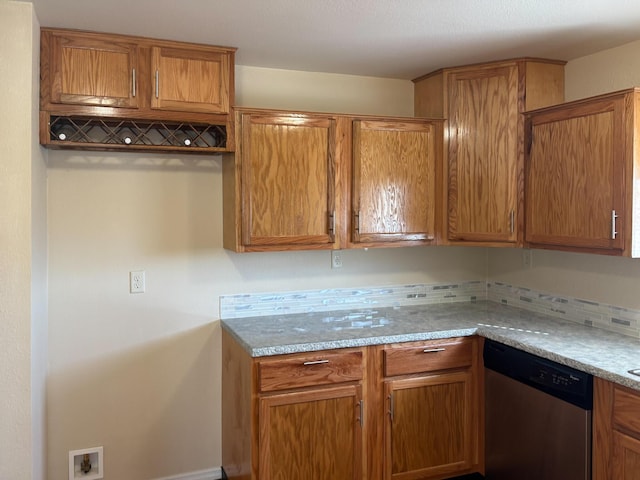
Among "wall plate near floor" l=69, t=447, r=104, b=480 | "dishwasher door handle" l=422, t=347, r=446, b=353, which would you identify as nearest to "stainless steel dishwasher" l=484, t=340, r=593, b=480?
"dishwasher door handle" l=422, t=347, r=446, b=353

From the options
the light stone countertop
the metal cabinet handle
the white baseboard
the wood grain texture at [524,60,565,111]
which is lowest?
the white baseboard

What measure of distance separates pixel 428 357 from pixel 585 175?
1.10 metres

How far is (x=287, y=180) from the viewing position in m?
2.73

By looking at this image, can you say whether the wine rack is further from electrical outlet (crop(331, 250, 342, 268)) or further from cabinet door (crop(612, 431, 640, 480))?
cabinet door (crop(612, 431, 640, 480))

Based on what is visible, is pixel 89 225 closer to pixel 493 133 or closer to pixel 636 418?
pixel 493 133

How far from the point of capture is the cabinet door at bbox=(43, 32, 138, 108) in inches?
93.8

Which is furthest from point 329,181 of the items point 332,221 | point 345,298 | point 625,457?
→ point 625,457

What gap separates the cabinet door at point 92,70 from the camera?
2383 mm

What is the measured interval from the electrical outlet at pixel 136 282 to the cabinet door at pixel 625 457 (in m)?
2.19

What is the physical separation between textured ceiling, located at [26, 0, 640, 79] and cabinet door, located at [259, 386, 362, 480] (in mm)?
1603

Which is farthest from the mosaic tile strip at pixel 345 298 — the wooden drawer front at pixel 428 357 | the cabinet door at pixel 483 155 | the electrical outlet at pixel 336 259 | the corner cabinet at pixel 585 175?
the corner cabinet at pixel 585 175

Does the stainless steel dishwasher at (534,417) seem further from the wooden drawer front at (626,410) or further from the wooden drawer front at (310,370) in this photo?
the wooden drawer front at (310,370)

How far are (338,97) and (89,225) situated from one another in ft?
4.94

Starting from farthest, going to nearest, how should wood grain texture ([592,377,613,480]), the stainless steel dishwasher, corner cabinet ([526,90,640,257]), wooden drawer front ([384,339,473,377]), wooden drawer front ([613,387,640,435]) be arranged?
wooden drawer front ([384,339,473,377]) → corner cabinet ([526,90,640,257]) → the stainless steel dishwasher → wood grain texture ([592,377,613,480]) → wooden drawer front ([613,387,640,435])
